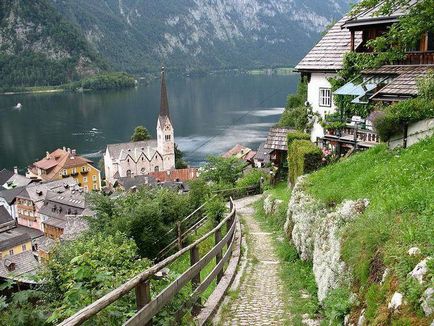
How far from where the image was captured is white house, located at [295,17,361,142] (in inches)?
877

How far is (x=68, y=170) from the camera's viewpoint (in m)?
78.2

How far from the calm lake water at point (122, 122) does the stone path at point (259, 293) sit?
251 feet

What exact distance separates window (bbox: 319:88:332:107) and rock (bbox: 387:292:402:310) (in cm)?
1852

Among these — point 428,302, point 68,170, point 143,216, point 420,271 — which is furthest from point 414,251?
point 68,170

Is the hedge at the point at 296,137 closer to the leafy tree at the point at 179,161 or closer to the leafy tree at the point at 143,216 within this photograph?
the leafy tree at the point at 143,216

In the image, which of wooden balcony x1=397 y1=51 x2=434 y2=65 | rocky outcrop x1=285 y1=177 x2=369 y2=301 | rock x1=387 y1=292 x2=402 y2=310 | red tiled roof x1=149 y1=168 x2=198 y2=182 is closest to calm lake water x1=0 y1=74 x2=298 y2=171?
red tiled roof x1=149 y1=168 x2=198 y2=182

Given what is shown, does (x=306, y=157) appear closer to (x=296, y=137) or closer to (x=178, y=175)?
(x=296, y=137)

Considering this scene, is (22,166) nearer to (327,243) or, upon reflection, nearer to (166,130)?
(166,130)

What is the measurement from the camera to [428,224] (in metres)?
5.65

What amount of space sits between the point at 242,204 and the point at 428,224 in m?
19.9

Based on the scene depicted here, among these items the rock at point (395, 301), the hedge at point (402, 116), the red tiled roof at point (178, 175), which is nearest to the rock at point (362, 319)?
the rock at point (395, 301)

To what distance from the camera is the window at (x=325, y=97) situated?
2258cm

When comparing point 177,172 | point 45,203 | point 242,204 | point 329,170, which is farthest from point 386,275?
point 177,172

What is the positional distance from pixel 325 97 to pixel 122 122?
386 feet
